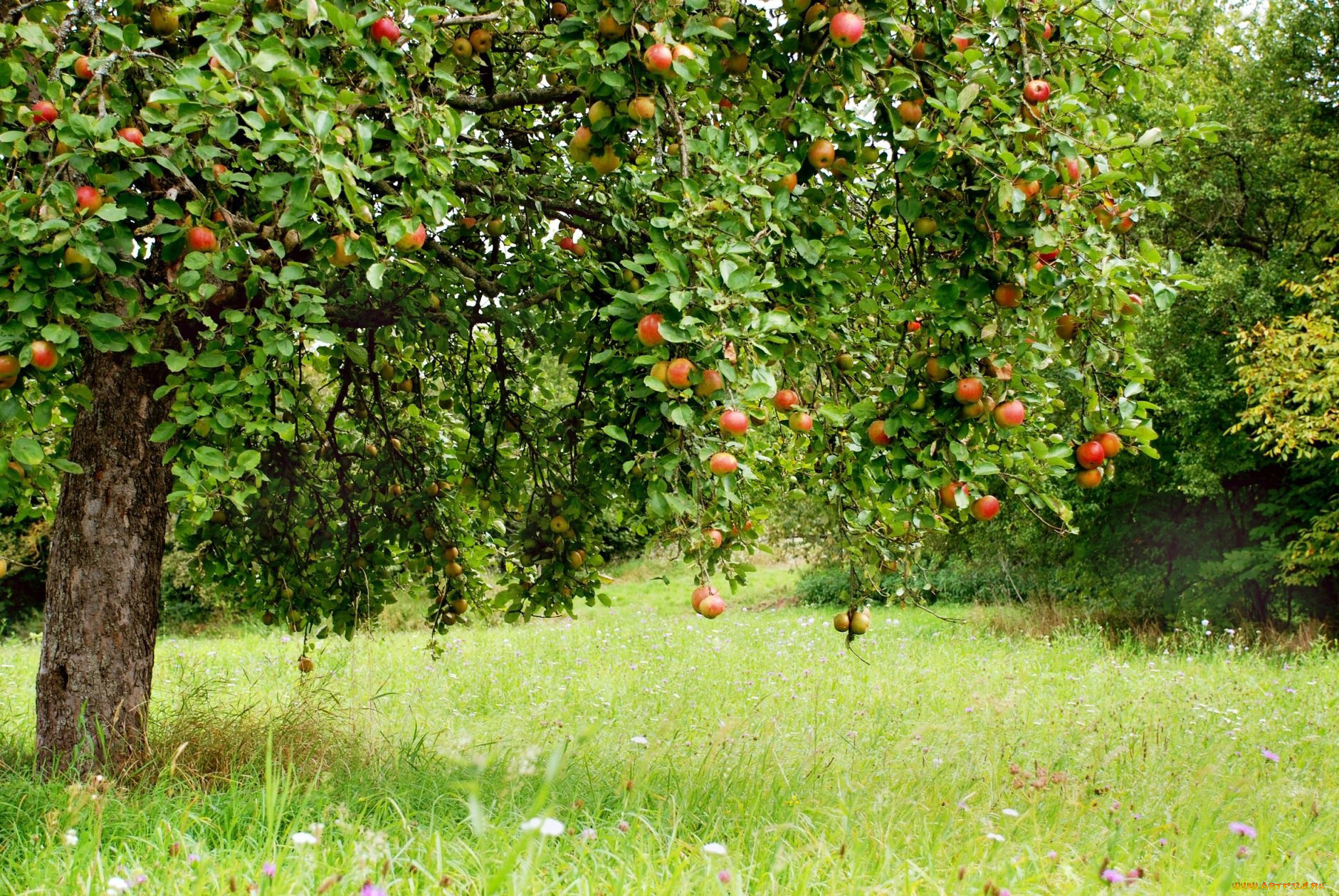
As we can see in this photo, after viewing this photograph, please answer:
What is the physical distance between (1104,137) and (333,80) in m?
2.44

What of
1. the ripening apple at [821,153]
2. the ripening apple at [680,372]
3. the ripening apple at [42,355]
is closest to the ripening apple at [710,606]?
the ripening apple at [680,372]

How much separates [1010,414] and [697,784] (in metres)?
1.76

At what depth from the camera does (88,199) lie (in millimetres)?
2371

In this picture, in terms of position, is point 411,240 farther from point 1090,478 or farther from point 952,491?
point 1090,478

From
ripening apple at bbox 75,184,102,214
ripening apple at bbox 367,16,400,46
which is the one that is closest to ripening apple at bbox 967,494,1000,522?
ripening apple at bbox 367,16,400,46

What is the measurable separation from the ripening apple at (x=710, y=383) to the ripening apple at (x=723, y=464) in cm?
17

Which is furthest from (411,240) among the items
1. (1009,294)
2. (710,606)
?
(1009,294)

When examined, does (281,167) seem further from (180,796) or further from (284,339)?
(180,796)

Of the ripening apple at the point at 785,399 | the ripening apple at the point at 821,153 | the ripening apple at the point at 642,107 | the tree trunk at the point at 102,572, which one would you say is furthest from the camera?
the tree trunk at the point at 102,572

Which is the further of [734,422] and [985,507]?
[985,507]

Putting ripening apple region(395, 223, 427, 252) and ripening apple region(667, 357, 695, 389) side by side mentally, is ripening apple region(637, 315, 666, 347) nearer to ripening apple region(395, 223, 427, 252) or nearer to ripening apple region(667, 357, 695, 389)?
ripening apple region(667, 357, 695, 389)

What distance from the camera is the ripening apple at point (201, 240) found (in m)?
2.58

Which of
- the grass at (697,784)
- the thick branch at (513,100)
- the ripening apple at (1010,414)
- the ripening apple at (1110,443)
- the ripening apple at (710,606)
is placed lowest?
the grass at (697,784)

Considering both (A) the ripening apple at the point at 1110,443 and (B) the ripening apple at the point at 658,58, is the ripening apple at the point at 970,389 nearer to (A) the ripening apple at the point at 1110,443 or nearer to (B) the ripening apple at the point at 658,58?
(A) the ripening apple at the point at 1110,443
